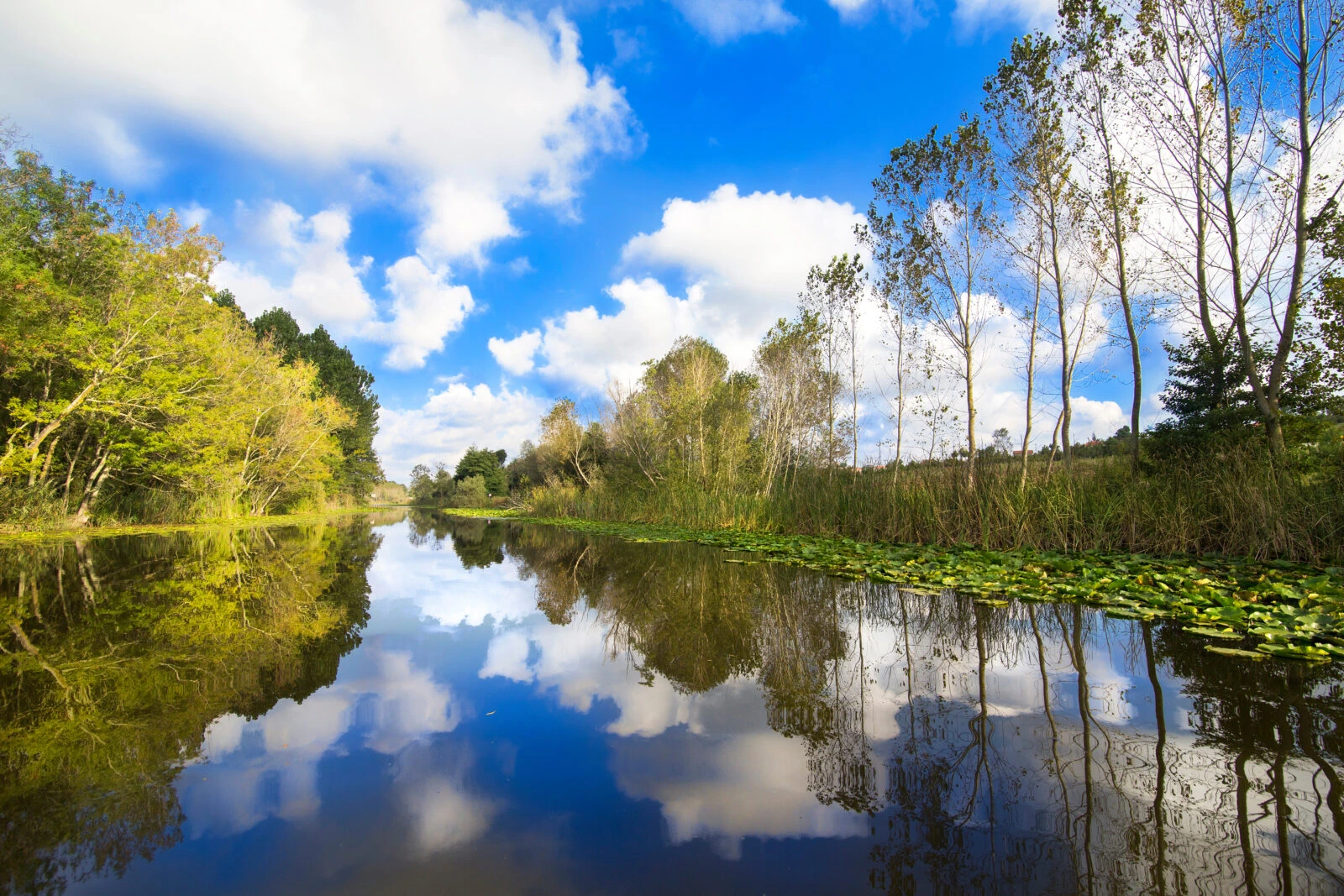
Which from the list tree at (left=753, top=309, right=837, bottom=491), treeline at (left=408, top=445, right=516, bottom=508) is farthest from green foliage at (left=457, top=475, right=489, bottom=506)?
tree at (left=753, top=309, right=837, bottom=491)

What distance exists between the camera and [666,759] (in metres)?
2.16

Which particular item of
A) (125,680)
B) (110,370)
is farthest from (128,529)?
(125,680)

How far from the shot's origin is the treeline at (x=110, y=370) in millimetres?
12117

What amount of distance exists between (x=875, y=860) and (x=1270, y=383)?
12291 mm

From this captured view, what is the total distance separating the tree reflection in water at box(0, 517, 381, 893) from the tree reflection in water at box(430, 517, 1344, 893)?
2.09 metres

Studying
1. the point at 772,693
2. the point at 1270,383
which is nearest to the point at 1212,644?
the point at 772,693

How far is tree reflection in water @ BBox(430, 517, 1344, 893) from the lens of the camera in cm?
142

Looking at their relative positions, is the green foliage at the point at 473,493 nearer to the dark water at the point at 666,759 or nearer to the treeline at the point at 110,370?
the treeline at the point at 110,370

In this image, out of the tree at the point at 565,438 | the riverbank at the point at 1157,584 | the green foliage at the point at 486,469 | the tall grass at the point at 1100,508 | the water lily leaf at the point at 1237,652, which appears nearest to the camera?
the water lily leaf at the point at 1237,652

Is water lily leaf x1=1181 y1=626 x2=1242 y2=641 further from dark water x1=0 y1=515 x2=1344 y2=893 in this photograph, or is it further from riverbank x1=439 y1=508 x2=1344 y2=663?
dark water x1=0 y1=515 x2=1344 y2=893

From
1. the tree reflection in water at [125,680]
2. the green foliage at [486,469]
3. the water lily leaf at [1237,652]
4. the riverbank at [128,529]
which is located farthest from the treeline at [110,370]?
the green foliage at [486,469]

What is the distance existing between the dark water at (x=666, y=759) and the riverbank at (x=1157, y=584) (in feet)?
1.07

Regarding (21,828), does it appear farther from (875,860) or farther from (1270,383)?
(1270,383)

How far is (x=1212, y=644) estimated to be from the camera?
3279 mm
